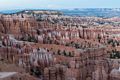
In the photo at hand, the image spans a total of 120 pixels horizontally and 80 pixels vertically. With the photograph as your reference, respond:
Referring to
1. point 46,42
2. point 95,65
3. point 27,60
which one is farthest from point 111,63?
point 46,42

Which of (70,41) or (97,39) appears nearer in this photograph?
(70,41)

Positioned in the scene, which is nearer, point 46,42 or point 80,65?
point 80,65

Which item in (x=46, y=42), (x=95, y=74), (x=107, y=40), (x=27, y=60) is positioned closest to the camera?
(x=95, y=74)

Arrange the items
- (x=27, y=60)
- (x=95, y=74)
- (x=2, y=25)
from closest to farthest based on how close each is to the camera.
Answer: (x=95, y=74) → (x=27, y=60) → (x=2, y=25)

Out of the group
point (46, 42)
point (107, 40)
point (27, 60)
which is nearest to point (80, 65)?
point (27, 60)

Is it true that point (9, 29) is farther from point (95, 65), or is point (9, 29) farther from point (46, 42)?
point (95, 65)

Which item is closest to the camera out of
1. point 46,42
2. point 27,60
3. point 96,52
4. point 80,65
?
point 80,65

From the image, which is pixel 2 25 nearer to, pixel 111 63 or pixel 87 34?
pixel 87 34

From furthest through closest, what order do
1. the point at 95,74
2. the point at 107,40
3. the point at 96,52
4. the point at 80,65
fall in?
the point at 107,40 < the point at 96,52 < the point at 80,65 < the point at 95,74
